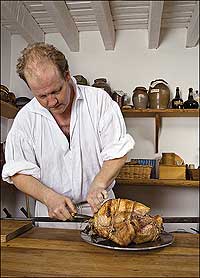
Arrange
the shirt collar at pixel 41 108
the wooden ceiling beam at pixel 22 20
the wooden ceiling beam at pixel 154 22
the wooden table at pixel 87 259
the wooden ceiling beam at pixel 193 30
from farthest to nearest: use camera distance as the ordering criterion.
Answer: the wooden ceiling beam at pixel 193 30 < the wooden ceiling beam at pixel 22 20 < the wooden ceiling beam at pixel 154 22 < the shirt collar at pixel 41 108 < the wooden table at pixel 87 259

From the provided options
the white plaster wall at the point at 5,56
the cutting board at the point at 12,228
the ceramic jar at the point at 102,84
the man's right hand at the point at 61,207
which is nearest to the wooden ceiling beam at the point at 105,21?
the ceramic jar at the point at 102,84

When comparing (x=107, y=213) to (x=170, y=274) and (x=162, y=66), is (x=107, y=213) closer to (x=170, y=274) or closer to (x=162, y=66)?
(x=170, y=274)

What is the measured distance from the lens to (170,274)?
2.67 feet

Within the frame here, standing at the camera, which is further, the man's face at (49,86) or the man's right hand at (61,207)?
the man's face at (49,86)

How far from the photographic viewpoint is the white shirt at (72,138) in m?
1.64

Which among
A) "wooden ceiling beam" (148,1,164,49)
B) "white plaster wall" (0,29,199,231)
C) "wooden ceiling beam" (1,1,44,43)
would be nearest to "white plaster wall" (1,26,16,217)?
"white plaster wall" (0,29,199,231)

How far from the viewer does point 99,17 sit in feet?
9.41

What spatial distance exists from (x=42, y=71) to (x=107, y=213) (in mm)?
630

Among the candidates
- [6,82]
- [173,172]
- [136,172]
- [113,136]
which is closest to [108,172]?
[113,136]

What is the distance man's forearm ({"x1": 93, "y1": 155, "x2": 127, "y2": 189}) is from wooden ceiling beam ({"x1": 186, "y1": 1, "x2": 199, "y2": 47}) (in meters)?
1.81

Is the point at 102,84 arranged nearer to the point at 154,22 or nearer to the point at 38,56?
the point at 154,22

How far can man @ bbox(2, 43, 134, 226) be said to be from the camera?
156 centimetres

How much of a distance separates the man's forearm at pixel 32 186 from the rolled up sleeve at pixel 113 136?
1.03 ft

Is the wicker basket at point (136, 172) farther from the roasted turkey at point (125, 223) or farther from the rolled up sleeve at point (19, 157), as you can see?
the roasted turkey at point (125, 223)
